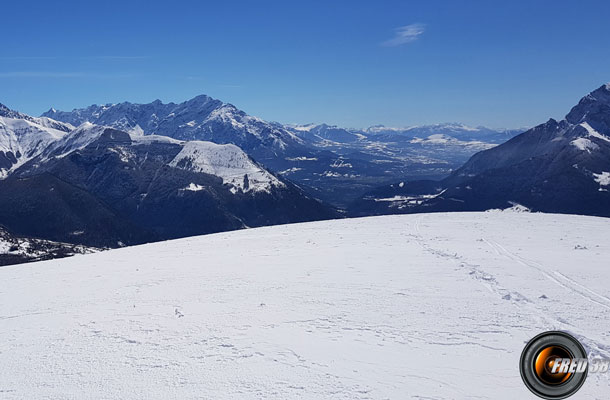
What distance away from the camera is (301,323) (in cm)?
1191

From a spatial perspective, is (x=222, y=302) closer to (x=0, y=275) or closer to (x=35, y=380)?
(x=35, y=380)

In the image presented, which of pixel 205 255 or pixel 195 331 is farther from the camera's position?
pixel 205 255

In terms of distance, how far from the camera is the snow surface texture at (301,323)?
883cm

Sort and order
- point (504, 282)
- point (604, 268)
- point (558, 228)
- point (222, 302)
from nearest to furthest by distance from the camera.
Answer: point (222, 302) → point (504, 282) → point (604, 268) → point (558, 228)

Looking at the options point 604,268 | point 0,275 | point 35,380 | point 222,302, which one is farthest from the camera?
point 0,275

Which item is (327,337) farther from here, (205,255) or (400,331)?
(205,255)

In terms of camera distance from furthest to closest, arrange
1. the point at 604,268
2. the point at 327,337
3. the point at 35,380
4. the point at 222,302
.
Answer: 1. the point at 604,268
2. the point at 222,302
3. the point at 327,337
4. the point at 35,380

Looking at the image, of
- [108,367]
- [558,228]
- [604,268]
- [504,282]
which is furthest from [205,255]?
[558,228]

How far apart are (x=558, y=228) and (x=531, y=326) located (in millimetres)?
22848

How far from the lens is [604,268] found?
57.8ft

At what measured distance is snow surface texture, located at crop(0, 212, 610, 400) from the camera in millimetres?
8828

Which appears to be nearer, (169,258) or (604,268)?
(604,268)

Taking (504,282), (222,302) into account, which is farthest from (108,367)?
(504,282)

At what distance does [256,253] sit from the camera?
23.2m
